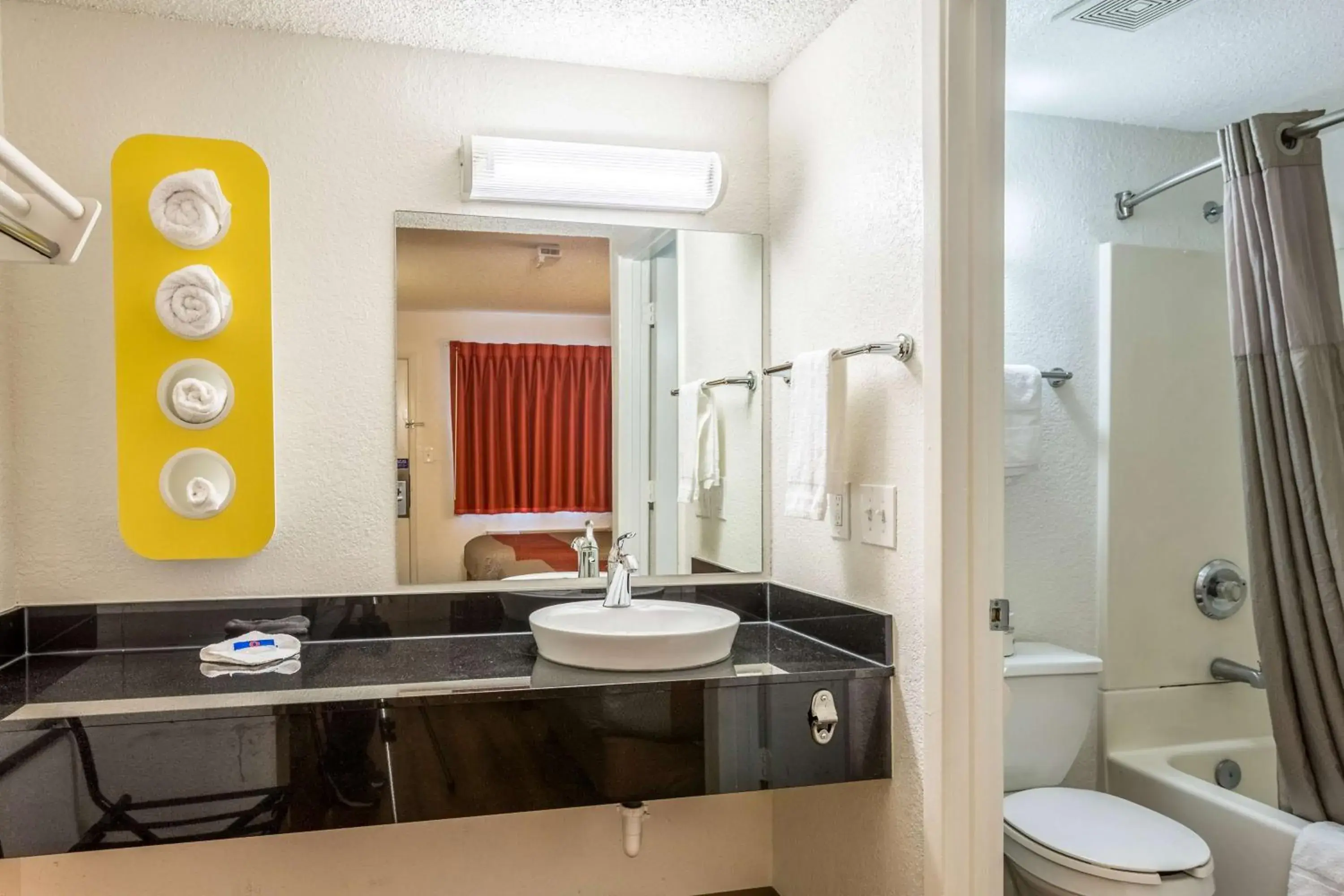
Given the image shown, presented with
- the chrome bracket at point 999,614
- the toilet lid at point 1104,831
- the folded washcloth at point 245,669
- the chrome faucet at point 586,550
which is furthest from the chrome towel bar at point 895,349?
the folded washcloth at point 245,669

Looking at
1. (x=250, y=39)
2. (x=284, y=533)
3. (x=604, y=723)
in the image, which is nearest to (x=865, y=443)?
(x=604, y=723)

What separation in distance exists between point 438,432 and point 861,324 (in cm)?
103

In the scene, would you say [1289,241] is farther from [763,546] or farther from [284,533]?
[284,533]

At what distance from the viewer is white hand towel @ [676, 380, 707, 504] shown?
2391mm

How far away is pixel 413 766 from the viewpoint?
1645 mm

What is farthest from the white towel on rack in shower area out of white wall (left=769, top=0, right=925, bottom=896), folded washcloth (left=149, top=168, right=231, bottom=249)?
folded washcloth (left=149, top=168, right=231, bottom=249)

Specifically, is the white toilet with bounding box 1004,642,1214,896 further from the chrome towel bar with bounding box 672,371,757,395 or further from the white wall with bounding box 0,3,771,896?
the chrome towel bar with bounding box 672,371,757,395

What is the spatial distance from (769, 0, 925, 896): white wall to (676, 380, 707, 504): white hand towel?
0.20 m

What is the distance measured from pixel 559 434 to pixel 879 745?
1.05 m

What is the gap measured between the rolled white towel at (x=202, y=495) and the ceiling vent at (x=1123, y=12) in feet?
7.15

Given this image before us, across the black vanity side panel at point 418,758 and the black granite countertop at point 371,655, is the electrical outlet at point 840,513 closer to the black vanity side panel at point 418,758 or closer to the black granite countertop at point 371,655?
the black granite countertop at point 371,655

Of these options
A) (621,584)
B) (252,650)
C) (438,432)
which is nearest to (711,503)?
(621,584)

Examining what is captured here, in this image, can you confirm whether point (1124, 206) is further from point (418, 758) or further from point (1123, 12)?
point (418, 758)

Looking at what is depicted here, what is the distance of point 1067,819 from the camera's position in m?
2.10
